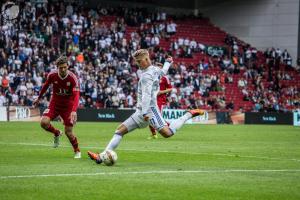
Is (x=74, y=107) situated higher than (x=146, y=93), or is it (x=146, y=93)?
(x=146, y=93)

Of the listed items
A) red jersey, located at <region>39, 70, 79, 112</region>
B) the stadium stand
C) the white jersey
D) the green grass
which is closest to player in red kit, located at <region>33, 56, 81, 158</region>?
red jersey, located at <region>39, 70, 79, 112</region>

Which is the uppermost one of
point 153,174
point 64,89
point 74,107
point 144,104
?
point 64,89

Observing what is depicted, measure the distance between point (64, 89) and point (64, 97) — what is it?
0.28 metres

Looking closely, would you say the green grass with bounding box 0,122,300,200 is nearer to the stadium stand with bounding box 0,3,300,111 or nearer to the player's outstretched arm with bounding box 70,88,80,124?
the player's outstretched arm with bounding box 70,88,80,124

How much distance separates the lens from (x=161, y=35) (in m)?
54.7

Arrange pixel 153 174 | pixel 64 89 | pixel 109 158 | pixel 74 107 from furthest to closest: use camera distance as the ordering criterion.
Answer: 1. pixel 64 89
2. pixel 74 107
3. pixel 109 158
4. pixel 153 174

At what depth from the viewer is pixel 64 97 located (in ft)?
55.9

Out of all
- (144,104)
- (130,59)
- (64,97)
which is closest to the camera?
(144,104)

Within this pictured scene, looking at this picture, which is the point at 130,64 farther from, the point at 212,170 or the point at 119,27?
the point at 212,170

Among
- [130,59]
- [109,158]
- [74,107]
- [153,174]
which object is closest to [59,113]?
[74,107]

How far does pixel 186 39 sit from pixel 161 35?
7.41 ft

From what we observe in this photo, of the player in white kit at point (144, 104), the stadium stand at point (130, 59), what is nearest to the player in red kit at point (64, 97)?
the player in white kit at point (144, 104)

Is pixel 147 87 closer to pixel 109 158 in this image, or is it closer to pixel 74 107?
pixel 109 158

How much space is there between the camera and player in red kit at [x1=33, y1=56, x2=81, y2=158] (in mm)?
16281
